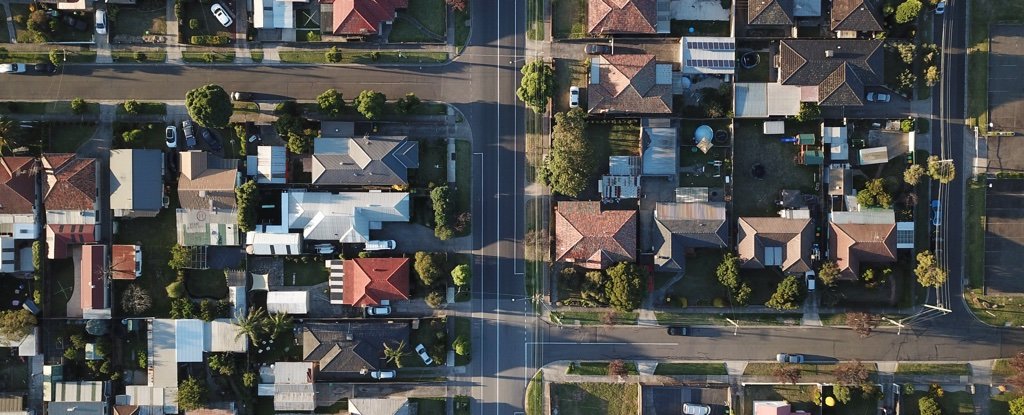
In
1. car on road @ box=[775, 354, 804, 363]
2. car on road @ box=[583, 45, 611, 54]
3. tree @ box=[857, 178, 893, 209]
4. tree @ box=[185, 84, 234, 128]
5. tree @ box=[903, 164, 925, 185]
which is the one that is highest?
car on road @ box=[583, 45, 611, 54]

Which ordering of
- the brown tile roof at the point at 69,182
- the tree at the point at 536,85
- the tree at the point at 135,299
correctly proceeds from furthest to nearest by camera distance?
the tree at the point at 135,299 → the brown tile roof at the point at 69,182 → the tree at the point at 536,85

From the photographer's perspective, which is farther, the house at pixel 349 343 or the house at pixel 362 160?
the house at pixel 349 343

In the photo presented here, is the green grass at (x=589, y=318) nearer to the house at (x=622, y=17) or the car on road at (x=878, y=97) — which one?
the house at (x=622, y=17)

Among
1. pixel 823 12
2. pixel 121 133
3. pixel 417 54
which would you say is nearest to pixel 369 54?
pixel 417 54

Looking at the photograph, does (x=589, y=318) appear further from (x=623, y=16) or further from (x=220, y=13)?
(x=220, y=13)

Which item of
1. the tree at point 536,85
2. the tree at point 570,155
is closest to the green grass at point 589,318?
the tree at point 570,155

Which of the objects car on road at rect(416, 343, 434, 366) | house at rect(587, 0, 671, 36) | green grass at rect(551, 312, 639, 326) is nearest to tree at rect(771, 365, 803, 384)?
green grass at rect(551, 312, 639, 326)

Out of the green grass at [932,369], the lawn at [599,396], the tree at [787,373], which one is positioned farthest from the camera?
the lawn at [599,396]

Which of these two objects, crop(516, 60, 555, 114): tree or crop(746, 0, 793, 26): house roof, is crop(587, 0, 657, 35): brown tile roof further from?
crop(746, 0, 793, 26): house roof
